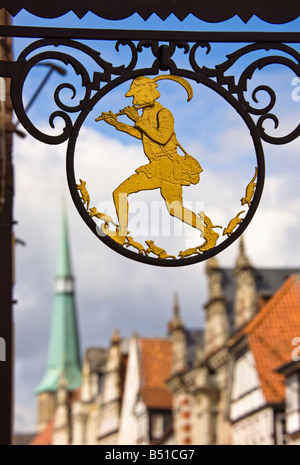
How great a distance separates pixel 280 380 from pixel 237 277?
677 centimetres

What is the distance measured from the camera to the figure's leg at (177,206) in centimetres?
575

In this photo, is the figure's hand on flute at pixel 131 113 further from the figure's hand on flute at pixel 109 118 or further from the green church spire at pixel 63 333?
the green church spire at pixel 63 333

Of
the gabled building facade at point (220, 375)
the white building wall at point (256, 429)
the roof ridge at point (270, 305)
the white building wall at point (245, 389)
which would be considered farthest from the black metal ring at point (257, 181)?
the roof ridge at point (270, 305)

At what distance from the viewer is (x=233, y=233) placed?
570cm

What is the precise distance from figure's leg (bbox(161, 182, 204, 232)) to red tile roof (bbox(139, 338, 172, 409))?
41.0m

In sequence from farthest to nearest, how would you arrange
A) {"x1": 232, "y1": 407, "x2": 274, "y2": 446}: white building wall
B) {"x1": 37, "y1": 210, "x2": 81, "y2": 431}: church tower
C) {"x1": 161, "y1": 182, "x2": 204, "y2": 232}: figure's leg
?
1. {"x1": 37, "y1": 210, "x2": 81, "y2": 431}: church tower
2. {"x1": 232, "y1": 407, "x2": 274, "y2": 446}: white building wall
3. {"x1": 161, "y1": 182, "x2": 204, "y2": 232}: figure's leg

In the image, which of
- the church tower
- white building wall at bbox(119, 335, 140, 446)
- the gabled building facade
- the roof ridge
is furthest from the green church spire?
the roof ridge

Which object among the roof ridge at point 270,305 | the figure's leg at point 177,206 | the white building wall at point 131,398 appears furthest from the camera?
the white building wall at point 131,398

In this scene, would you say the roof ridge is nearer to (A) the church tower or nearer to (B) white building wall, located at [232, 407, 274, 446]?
(B) white building wall, located at [232, 407, 274, 446]

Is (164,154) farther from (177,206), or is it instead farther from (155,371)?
(155,371)

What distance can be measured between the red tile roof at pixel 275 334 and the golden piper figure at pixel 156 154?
24926 millimetres

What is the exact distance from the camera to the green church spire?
301 feet
